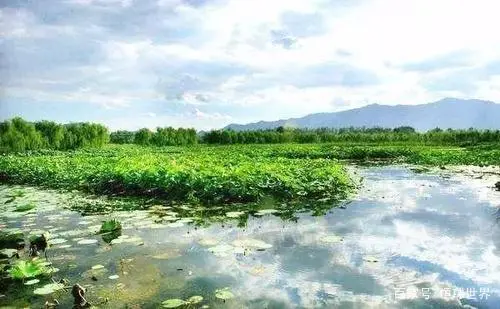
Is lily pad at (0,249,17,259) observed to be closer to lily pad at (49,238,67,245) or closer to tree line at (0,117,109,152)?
lily pad at (49,238,67,245)

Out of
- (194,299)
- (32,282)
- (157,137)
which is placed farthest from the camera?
(157,137)

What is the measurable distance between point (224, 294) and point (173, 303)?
0.69 meters

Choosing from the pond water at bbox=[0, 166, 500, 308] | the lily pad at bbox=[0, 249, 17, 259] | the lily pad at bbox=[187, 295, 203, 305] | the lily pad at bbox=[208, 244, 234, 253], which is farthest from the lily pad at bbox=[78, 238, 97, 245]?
the lily pad at bbox=[187, 295, 203, 305]

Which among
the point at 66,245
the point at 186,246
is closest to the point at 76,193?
the point at 66,245

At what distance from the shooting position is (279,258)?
7.77 metres

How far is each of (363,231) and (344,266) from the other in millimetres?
2557

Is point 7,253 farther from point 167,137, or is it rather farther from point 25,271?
point 167,137

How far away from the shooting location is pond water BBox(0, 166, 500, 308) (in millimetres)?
6109

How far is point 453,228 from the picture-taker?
33.5 feet

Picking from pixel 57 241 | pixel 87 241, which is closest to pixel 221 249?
pixel 87 241

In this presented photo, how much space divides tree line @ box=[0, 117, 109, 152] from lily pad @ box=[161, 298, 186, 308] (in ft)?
176

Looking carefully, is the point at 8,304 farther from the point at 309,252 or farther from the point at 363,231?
the point at 363,231

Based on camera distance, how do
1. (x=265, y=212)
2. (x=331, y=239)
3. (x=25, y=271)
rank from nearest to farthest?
1. (x=25, y=271)
2. (x=331, y=239)
3. (x=265, y=212)

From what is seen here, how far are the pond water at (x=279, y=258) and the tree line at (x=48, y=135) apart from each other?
153ft
